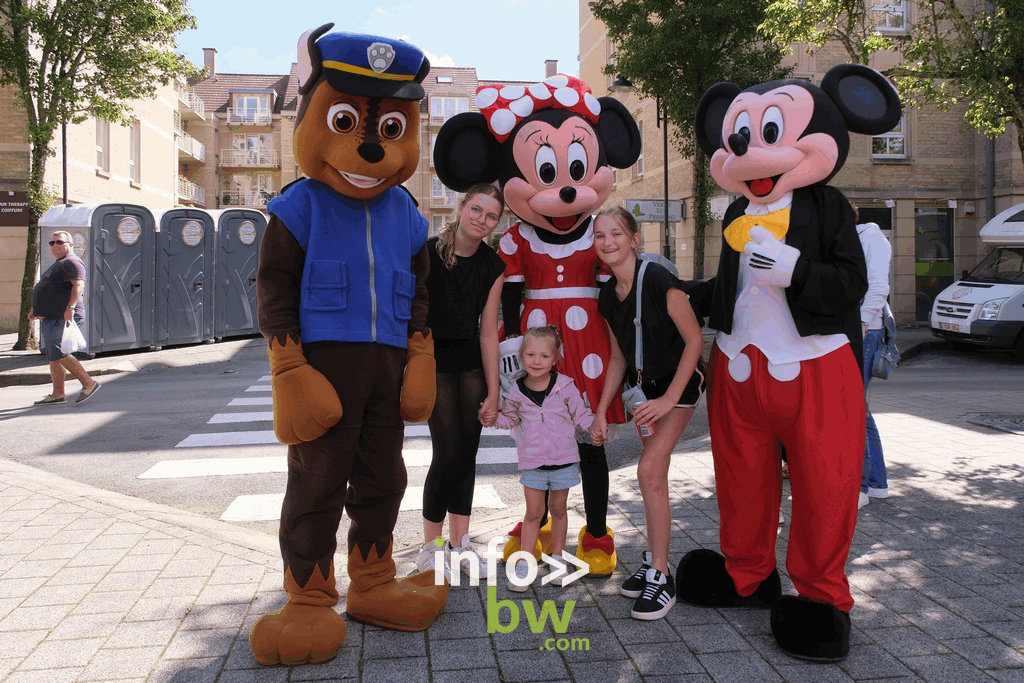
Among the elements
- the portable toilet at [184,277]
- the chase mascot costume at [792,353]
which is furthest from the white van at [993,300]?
the portable toilet at [184,277]

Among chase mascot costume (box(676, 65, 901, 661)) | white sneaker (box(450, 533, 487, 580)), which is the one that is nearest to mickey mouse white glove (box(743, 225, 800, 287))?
chase mascot costume (box(676, 65, 901, 661))

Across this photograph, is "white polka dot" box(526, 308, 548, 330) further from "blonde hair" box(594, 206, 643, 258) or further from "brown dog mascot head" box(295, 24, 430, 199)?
"brown dog mascot head" box(295, 24, 430, 199)

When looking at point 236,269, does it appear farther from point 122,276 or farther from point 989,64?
point 989,64

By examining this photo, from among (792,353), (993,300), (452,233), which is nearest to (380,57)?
(452,233)

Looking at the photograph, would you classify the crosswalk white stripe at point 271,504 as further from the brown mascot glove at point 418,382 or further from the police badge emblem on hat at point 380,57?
the police badge emblem on hat at point 380,57

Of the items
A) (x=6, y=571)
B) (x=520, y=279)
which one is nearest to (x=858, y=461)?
(x=520, y=279)

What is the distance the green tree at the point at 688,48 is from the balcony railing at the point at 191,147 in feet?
95.9

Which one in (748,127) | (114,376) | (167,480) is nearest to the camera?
(748,127)

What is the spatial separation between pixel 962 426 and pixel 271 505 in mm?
6444

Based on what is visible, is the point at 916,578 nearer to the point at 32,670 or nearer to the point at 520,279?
the point at 520,279

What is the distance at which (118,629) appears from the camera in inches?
124

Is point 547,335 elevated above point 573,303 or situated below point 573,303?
below

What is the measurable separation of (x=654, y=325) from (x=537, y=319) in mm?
629

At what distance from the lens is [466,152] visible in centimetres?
404
